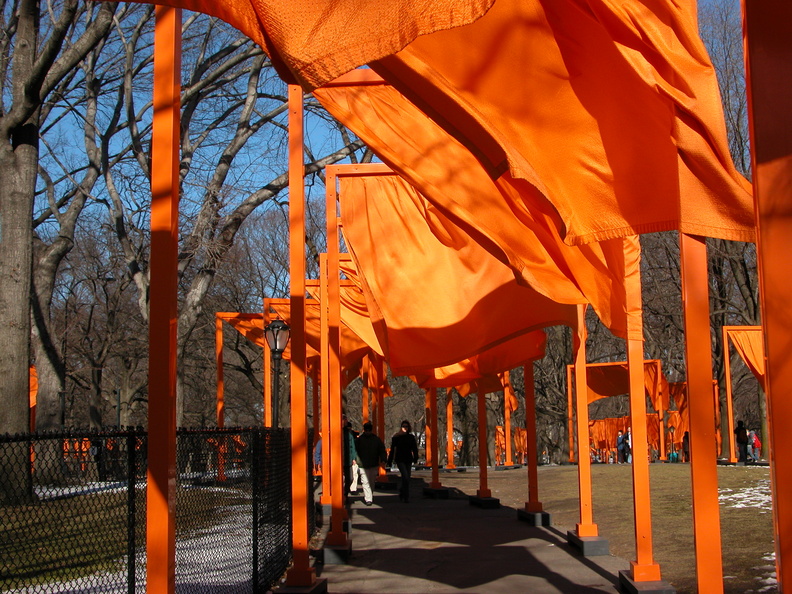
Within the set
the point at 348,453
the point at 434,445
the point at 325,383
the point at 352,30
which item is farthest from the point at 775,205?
the point at 434,445

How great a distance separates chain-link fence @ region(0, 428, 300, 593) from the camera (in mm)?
6098

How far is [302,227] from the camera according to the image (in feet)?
26.3

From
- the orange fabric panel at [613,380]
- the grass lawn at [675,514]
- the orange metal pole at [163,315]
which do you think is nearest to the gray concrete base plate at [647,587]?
the grass lawn at [675,514]

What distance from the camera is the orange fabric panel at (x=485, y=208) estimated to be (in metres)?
5.87

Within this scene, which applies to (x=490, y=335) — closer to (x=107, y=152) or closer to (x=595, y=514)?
(x=595, y=514)

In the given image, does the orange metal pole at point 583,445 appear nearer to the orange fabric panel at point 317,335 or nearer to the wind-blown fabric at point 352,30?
the wind-blown fabric at point 352,30

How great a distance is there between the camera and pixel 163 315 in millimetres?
3994

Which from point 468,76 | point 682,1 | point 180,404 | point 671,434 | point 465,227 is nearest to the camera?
point 682,1

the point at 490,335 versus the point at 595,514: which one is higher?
the point at 490,335

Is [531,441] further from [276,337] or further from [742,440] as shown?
[742,440]

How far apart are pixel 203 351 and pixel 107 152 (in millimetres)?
24686

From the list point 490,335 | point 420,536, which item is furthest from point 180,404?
Answer: point 490,335

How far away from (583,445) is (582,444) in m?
0.03

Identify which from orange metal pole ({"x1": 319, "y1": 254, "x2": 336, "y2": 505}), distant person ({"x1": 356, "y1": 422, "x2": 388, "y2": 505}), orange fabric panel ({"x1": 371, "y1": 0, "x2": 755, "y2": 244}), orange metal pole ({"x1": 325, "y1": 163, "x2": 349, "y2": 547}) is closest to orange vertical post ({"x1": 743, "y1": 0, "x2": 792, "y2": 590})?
orange fabric panel ({"x1": 371, "y1": 0, "x2": 755, "y2": 244})
